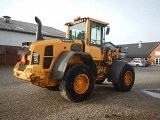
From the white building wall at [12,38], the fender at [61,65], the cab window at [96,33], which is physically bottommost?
the fender at [61,65]

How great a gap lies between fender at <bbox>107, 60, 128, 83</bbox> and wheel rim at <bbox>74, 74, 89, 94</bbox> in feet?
6.37

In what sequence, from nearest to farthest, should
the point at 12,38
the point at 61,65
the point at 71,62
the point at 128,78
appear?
the point at 61,65 → the point at 71,62 → the point at 128,78 → the point at 12,38

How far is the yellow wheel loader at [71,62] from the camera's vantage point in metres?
6.38

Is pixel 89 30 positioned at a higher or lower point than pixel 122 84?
higher

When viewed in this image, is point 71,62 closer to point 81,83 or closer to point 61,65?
point 61,65

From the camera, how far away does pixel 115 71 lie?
8.48 metres

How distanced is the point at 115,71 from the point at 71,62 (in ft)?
7.76

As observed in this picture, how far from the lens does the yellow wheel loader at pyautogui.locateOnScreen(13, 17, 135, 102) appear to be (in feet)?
20.9

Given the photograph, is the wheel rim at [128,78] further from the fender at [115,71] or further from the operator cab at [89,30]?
the operator cab at [89,30]

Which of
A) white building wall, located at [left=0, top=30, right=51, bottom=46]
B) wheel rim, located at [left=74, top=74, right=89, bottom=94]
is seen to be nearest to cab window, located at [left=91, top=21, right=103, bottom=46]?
wheel rim, located at [left=74, top=74, right=89, bottom=94]

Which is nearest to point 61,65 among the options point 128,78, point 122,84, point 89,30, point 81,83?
point 81,83

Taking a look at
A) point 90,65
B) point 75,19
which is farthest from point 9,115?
point 75,19

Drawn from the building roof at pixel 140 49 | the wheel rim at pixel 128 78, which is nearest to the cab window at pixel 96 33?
the wheel rim at pixel 128 78

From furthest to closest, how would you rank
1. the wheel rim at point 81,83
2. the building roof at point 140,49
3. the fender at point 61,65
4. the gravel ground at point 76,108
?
the building roof at point 140,49
the wheel rim at point 81,83
the fender at point 61,65
the gravel ground at point 76,108
